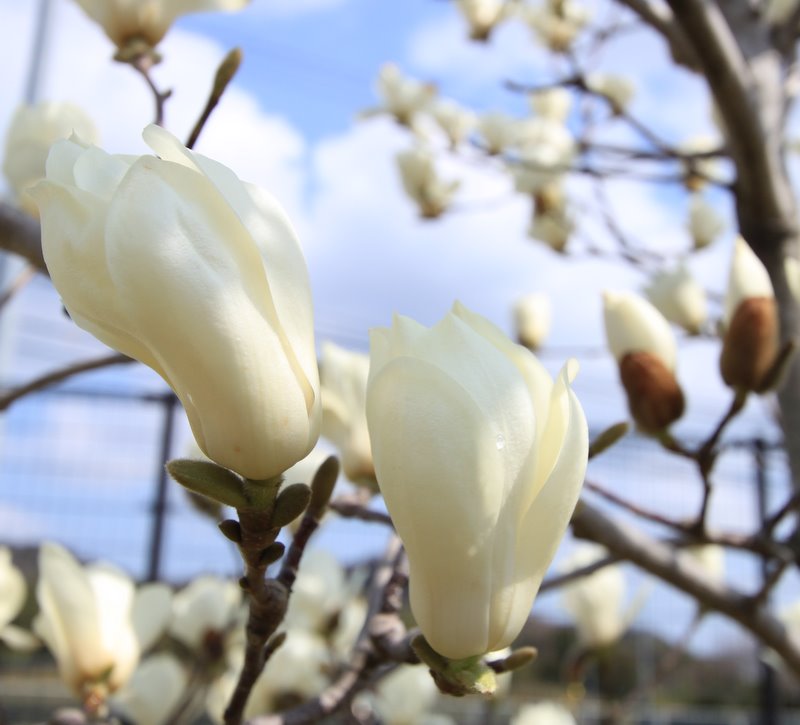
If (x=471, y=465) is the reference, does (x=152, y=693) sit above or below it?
below

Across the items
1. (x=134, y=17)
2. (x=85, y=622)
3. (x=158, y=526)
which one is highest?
(x=134, y=17)

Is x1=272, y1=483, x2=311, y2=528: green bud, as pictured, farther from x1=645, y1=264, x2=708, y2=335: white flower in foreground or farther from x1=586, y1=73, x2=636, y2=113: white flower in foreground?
x1=586, y1=73, x2=636, y2=113: white flower in foreground

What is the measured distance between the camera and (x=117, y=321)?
322 mm

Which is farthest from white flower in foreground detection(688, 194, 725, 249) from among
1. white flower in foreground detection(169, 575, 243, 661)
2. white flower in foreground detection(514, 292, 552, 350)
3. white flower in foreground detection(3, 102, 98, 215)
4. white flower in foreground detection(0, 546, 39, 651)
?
white flower in foreground detection(0, 546, 39, 651)

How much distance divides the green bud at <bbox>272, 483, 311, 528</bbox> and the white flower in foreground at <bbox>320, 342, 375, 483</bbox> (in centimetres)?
40

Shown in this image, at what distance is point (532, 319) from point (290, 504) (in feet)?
4.78

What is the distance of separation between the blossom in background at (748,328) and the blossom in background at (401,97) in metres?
1.60

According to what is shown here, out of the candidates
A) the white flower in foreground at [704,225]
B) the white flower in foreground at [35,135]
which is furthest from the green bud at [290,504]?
the white flower in foreground at [704,225]

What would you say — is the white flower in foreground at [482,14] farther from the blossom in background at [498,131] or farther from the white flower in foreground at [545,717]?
the white flower in foreground at [545,717]

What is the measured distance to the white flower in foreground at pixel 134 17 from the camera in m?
0.69

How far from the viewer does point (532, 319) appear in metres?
1.77

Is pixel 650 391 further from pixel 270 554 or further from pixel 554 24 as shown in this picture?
pixel 554 24

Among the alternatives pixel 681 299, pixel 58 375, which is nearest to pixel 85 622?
pixel 58 375

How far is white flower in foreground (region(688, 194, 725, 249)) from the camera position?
174 cm
